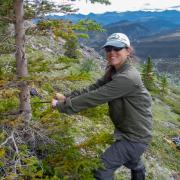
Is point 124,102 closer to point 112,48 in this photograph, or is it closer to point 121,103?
point 121,103

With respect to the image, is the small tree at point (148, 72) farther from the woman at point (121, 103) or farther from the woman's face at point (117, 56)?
the woman's face at point (117, 56)

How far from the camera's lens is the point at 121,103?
741 centimetres

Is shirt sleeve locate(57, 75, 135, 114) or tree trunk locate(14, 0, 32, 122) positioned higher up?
tree trunk locate(14, 0, 32, 122)

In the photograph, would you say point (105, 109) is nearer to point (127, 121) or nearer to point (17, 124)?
point (127, 121)

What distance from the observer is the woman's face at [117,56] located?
7191 mm

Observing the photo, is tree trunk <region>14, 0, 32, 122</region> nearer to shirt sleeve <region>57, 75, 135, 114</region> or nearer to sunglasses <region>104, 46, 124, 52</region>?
shirt sleeve <region>57, 75, 135, 114</region>

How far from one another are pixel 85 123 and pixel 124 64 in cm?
985

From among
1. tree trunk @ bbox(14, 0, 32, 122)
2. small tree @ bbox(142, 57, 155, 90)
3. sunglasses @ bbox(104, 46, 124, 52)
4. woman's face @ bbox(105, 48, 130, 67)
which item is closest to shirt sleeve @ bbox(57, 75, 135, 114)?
woman's face @ bbox(105, 48, 130, 67)

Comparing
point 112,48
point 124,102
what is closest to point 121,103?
point 124,102

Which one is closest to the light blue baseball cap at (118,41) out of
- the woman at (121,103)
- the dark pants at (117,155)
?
the woman at (121,103)

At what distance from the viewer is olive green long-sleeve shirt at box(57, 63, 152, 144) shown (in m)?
7.08

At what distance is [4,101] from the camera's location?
30.5 feet

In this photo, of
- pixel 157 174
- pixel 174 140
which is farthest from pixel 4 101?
pixel 174 140

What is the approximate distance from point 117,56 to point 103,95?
2.45 ft
